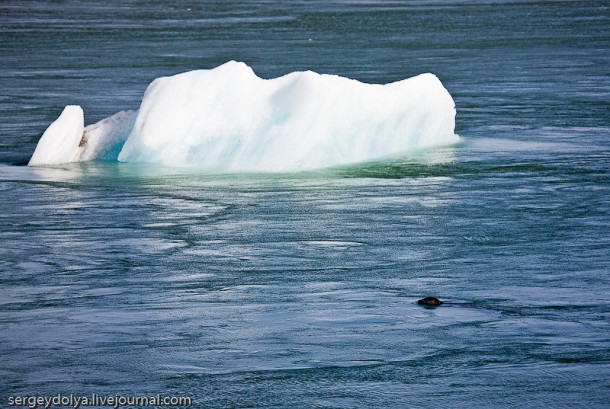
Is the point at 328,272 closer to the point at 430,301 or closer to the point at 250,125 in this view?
the point at 430,301

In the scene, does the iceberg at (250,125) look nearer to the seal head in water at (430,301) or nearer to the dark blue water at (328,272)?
the dark blue water at (328,272)

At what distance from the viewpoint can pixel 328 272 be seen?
304 inches

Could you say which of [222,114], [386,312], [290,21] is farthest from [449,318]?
→ [290,21]

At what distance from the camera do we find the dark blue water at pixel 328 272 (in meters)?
5.80

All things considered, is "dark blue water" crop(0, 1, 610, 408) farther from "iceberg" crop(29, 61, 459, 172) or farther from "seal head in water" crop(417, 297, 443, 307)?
"iceberg" crop(29, 61, 459, 172)

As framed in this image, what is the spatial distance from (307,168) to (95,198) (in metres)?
1.96

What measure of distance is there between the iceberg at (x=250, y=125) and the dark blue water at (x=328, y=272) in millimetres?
311

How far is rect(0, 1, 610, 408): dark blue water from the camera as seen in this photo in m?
5.80

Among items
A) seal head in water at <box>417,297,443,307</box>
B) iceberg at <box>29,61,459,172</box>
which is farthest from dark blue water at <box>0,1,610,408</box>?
iceberg at <box>29,61,459,172</box>

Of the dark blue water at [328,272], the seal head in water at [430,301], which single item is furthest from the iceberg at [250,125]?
the seal head in water at [430,301]

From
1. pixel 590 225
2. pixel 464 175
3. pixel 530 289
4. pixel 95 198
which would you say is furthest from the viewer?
pixel 464 175

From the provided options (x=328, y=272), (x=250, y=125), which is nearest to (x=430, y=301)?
(x=328, y=272)

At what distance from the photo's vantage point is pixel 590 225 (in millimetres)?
9008

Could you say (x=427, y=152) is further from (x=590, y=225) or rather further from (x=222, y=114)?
(x=590, y=225)
